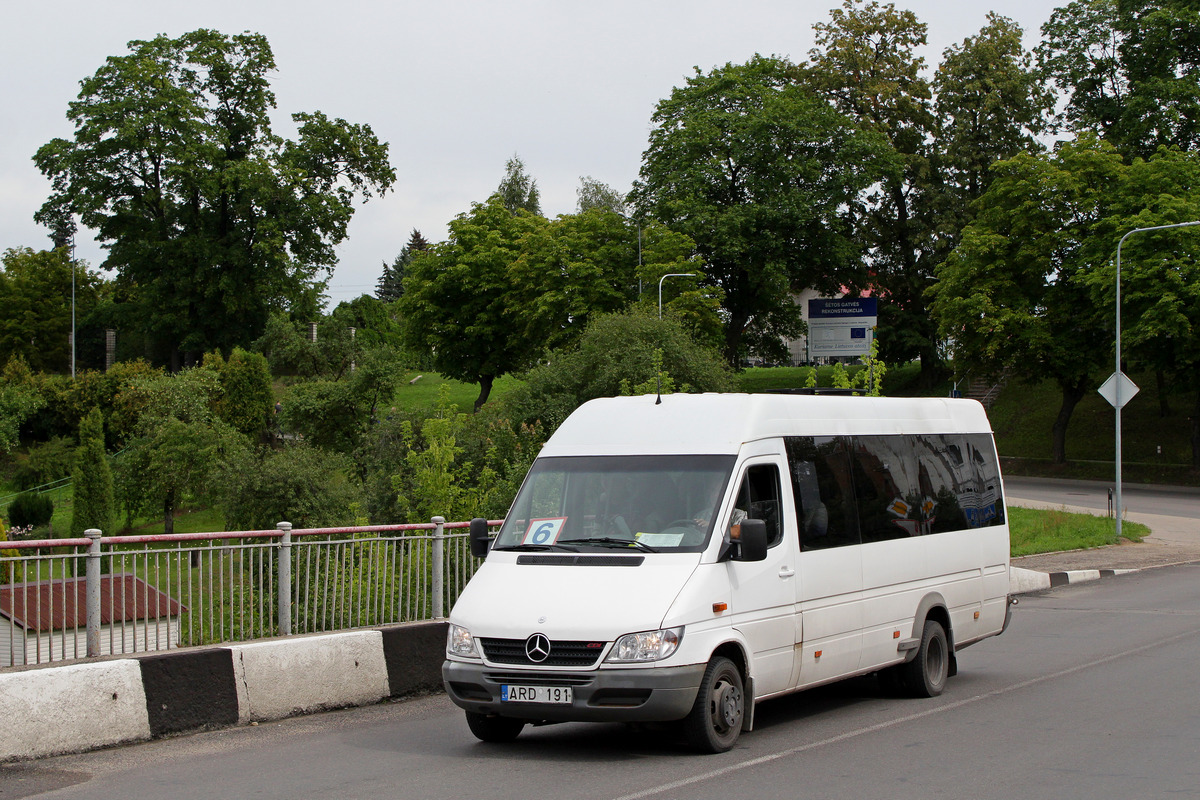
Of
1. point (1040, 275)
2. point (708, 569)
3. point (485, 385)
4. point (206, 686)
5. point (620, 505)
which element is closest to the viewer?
point (708, 569)

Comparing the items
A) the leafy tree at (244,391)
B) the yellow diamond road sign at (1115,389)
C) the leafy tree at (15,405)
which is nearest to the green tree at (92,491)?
the leafy tree at (244,391)

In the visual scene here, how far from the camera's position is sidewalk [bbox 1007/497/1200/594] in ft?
65.3

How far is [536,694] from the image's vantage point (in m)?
7.21

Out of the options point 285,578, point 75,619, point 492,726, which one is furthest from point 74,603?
point 492,726

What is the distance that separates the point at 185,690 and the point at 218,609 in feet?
2.43

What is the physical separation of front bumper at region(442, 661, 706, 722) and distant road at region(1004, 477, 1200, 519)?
30848 millimetres

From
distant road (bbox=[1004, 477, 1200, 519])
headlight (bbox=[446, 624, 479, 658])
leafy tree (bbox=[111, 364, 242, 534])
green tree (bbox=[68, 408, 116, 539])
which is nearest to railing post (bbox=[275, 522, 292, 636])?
headlight (bbox=[446, 624, 479, 658])

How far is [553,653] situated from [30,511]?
48844mm

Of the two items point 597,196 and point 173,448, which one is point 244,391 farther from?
point 597,196

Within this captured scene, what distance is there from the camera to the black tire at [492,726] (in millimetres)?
8008

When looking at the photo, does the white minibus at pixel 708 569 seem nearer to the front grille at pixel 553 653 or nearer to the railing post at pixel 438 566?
the front grille at pixel 553 653

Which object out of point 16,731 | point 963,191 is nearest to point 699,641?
point 16,731

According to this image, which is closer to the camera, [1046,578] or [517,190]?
[1046,578]

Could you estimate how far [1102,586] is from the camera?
65.4 feet
